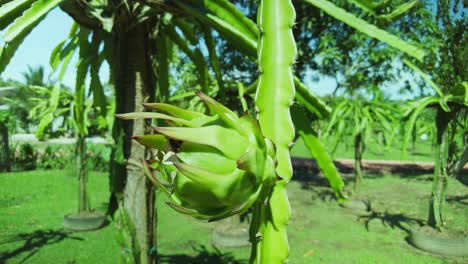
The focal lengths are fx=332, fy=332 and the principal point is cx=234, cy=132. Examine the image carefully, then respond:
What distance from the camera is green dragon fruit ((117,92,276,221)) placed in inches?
16.3

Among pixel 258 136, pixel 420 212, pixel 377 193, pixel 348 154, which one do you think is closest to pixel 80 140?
pixel 258 136

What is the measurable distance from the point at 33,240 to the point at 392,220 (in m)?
4.91

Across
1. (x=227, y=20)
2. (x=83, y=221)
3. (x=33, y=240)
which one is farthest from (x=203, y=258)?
(x=227, y=20)

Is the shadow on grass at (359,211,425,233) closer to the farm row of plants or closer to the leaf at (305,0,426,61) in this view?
the farm row of plants

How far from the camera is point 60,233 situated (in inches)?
165

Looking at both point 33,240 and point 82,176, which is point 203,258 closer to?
point 33,240

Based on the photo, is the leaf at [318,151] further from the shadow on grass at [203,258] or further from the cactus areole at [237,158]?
the shadow on grass at [203,258]

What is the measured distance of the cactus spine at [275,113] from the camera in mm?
494

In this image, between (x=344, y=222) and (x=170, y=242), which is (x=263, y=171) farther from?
(x=344, y=222)

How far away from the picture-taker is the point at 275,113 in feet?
1.80

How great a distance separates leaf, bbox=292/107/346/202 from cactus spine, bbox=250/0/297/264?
256mm

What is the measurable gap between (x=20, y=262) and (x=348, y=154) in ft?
53.9

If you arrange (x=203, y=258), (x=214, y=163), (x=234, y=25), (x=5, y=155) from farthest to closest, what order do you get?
(x=5, y=155) < (x=203, y=258) < (x=234, y=25) < (x=214, y=163)

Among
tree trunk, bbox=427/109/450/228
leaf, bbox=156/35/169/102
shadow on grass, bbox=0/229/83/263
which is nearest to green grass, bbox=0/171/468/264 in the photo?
shadow on grass, bbox=0/229/83/263
